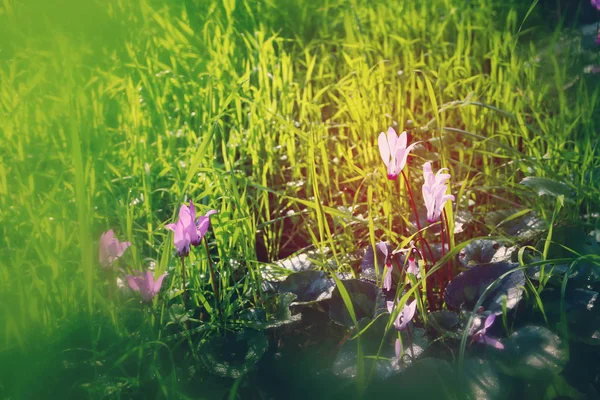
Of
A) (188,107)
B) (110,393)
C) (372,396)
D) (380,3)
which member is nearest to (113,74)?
(188,107)

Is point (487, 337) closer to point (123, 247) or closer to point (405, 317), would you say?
point (405, 317)

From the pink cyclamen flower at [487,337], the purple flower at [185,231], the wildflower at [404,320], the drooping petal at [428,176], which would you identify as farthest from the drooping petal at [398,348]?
the purple flower at [185,231]

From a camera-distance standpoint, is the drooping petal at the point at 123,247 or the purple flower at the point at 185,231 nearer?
the purple flower at the point at 185,231

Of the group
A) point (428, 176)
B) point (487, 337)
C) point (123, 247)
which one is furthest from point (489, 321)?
point (123, 247)

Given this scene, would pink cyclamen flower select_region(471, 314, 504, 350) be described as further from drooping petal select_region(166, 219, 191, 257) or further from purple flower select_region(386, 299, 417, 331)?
drooping petal select_region(166, 219, 191, 257)

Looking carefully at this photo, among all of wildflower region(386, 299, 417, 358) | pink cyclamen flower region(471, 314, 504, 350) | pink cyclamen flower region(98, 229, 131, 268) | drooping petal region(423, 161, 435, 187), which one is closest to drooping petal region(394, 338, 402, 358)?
wildflower region(386, 299, 417, 358)

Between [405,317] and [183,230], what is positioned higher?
[183,230]

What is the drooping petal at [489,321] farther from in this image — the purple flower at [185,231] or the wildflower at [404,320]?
the purple flower at [185,231]

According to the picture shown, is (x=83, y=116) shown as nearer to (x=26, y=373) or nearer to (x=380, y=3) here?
(x=26, y=373)
